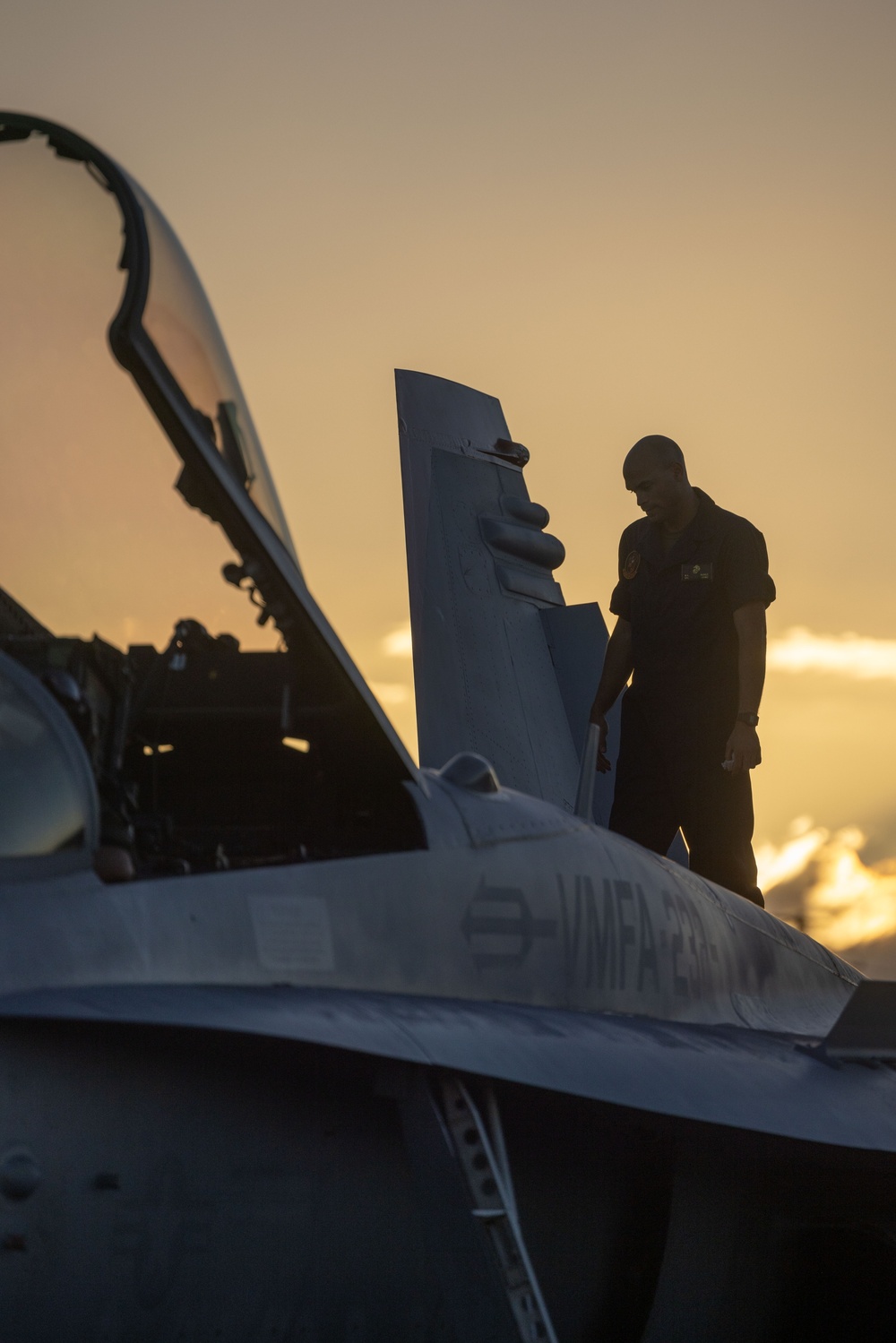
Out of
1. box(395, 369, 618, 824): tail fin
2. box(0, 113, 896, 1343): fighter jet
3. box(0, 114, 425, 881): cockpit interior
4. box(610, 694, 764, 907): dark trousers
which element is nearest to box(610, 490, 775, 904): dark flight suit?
box(610, 694, 764, 907): dark trousers

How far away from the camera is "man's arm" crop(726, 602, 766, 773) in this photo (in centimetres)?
540

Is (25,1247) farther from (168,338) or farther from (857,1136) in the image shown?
(857,1136)

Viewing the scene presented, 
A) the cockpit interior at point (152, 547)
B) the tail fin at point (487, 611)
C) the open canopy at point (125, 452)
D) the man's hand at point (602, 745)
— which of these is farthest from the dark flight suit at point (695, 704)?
the open canopy at point (125, 452)

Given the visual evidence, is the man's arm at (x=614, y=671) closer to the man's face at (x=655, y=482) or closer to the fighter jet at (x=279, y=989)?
the man's face at (x=655, y=482)

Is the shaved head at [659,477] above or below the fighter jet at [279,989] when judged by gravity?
above

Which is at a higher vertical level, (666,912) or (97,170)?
(97,170)

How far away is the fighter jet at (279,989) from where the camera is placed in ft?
7.04

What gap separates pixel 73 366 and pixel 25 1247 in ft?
5.81

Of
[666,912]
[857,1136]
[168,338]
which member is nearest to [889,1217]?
[857,1136]

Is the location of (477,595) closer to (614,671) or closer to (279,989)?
(614,671)

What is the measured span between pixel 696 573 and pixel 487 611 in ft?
7.32

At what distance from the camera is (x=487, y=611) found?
7.89m

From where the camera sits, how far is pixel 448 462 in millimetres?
8383

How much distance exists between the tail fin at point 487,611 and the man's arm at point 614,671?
2.02ft
